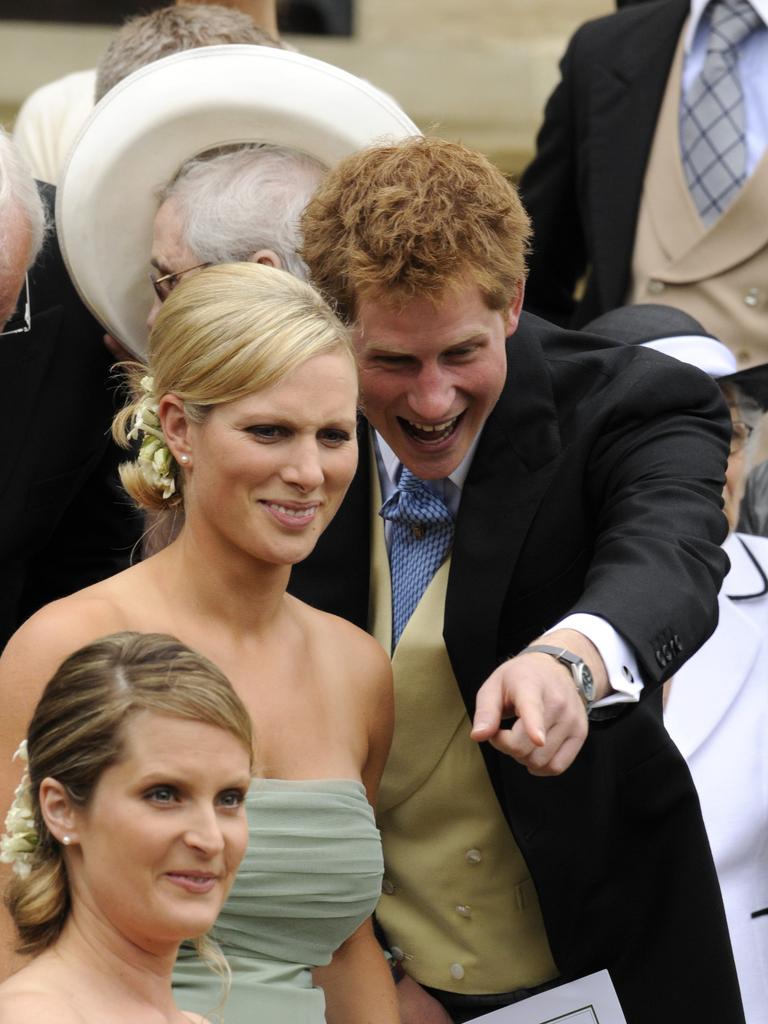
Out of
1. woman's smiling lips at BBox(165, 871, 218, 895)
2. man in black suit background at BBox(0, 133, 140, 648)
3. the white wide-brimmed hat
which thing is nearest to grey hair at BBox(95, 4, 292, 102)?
man in black suit background at BBox(0, 133, 140, 648)

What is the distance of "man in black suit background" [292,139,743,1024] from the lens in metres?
2.73

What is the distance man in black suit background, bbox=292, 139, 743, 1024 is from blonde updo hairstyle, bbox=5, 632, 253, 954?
699mm

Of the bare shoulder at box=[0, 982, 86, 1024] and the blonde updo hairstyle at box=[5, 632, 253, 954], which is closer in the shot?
the bare shoulder at box=[0, 982, 86, 1024]

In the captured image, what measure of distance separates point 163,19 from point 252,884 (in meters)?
1.82

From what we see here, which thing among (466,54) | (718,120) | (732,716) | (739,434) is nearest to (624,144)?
(718,120)

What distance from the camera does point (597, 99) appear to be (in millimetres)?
4324

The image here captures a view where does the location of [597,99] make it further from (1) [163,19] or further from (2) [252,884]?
(2) [252,884]

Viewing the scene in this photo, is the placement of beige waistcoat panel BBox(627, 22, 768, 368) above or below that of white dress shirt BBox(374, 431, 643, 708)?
below

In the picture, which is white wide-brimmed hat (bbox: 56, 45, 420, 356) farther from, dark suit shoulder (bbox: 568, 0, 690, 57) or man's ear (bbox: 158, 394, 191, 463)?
dark suit shoulder (bbox: 568, 0, 690, 57)

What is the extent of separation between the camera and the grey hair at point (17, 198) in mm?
3090

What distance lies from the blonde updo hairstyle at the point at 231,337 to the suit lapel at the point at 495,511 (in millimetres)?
437

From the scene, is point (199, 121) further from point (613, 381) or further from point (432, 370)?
point (613, 381)

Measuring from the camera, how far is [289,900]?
8.13 ft

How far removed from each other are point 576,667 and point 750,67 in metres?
2.19
